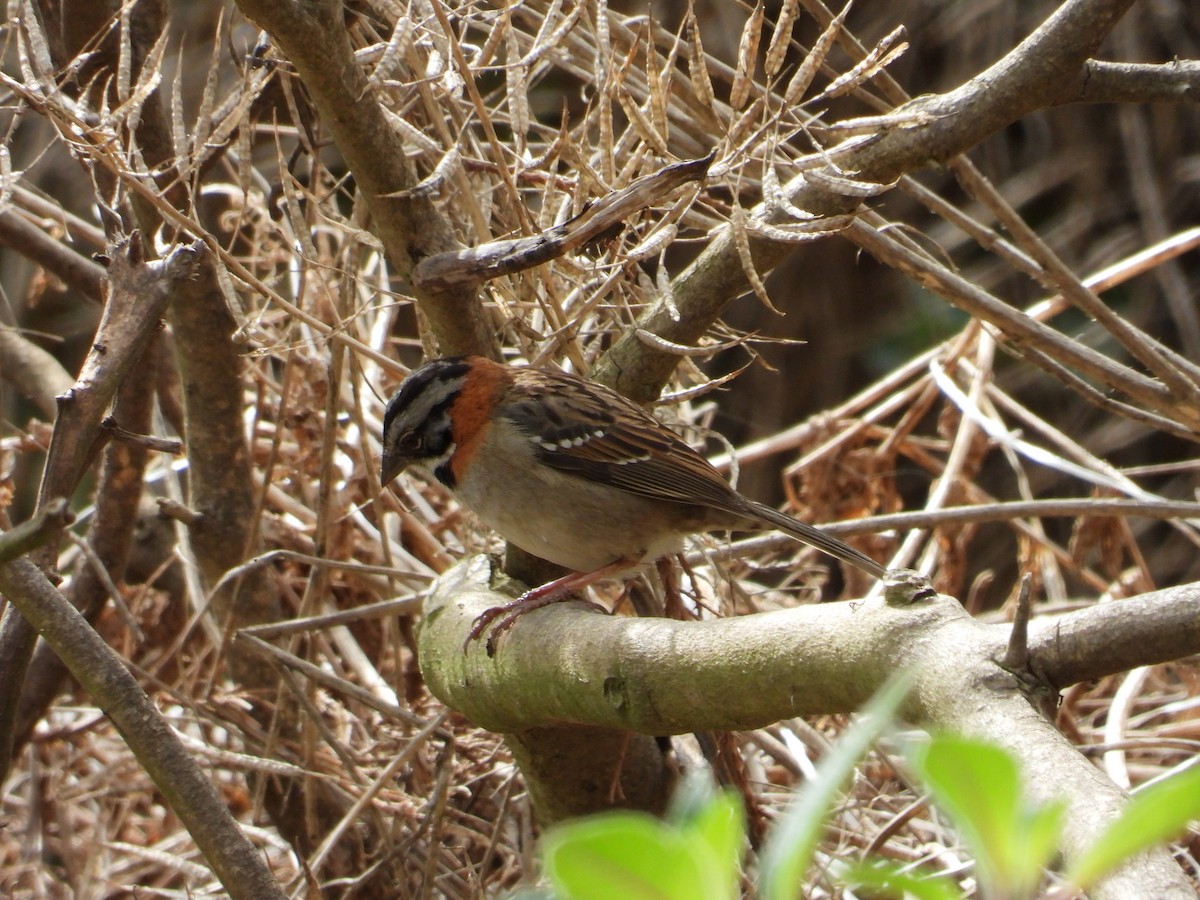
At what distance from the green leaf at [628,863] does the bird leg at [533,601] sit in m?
1.73

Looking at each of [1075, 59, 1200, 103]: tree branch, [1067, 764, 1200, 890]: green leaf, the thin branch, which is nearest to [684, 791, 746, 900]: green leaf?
[1067, 764, 1200, 890]: green leaf

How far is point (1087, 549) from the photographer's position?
11.9 feet

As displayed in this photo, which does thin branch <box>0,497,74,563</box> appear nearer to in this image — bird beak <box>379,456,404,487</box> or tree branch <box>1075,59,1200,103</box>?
bird beak <box>379,456,404,487</box>

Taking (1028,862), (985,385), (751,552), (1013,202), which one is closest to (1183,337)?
(1013,202)

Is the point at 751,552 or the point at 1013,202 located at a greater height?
the point at 1013,202

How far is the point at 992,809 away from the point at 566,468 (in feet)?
8.23

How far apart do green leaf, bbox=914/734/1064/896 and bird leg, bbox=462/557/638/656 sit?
5.69 ft

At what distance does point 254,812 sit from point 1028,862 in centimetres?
264

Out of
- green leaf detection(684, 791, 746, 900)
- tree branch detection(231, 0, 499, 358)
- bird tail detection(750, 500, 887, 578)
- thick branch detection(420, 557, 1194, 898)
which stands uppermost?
tree branch detection(231, 0, 499, 358)

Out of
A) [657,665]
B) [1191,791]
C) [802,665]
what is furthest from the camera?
[657,665]

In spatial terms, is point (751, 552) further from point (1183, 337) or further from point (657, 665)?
point (1183, 337)

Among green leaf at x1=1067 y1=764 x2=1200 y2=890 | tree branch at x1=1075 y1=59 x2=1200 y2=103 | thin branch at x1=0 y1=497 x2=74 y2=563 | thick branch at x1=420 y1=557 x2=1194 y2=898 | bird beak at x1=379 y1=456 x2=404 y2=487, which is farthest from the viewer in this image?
bird beak at x1=379 y1=456 x2=404 y2=487

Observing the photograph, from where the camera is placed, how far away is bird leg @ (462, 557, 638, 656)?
224 cm

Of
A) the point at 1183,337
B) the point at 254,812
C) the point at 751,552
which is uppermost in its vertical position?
the point at 1183,337
